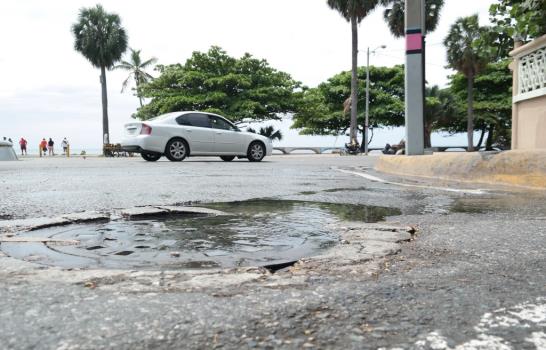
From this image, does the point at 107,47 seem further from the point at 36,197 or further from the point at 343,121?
the point at 36,197

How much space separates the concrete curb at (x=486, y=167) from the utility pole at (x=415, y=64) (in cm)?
66

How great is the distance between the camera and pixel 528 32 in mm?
7246

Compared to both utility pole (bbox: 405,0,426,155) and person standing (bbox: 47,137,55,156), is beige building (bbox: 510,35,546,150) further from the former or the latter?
person standing (bbox: 47,137,55,156)

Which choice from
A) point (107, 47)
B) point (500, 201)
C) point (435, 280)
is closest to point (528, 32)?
point (500, 201)

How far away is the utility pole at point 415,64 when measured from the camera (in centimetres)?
816

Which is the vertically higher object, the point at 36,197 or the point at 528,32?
the point at 528,32

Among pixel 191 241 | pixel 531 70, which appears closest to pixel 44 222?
pixel 191 241

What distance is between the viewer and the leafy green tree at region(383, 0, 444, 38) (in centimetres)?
3309

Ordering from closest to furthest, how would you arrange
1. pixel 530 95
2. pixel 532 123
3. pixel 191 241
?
1. pixel 191 241
2. pixel 530 95
3. pixel 532 123

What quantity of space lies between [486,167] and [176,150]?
8.52m

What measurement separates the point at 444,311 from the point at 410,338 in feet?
0.87

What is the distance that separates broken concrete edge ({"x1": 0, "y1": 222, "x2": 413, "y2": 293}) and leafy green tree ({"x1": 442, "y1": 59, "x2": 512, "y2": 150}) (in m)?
42.9

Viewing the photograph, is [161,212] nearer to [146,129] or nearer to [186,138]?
[146,129]

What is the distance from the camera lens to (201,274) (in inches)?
77.6
